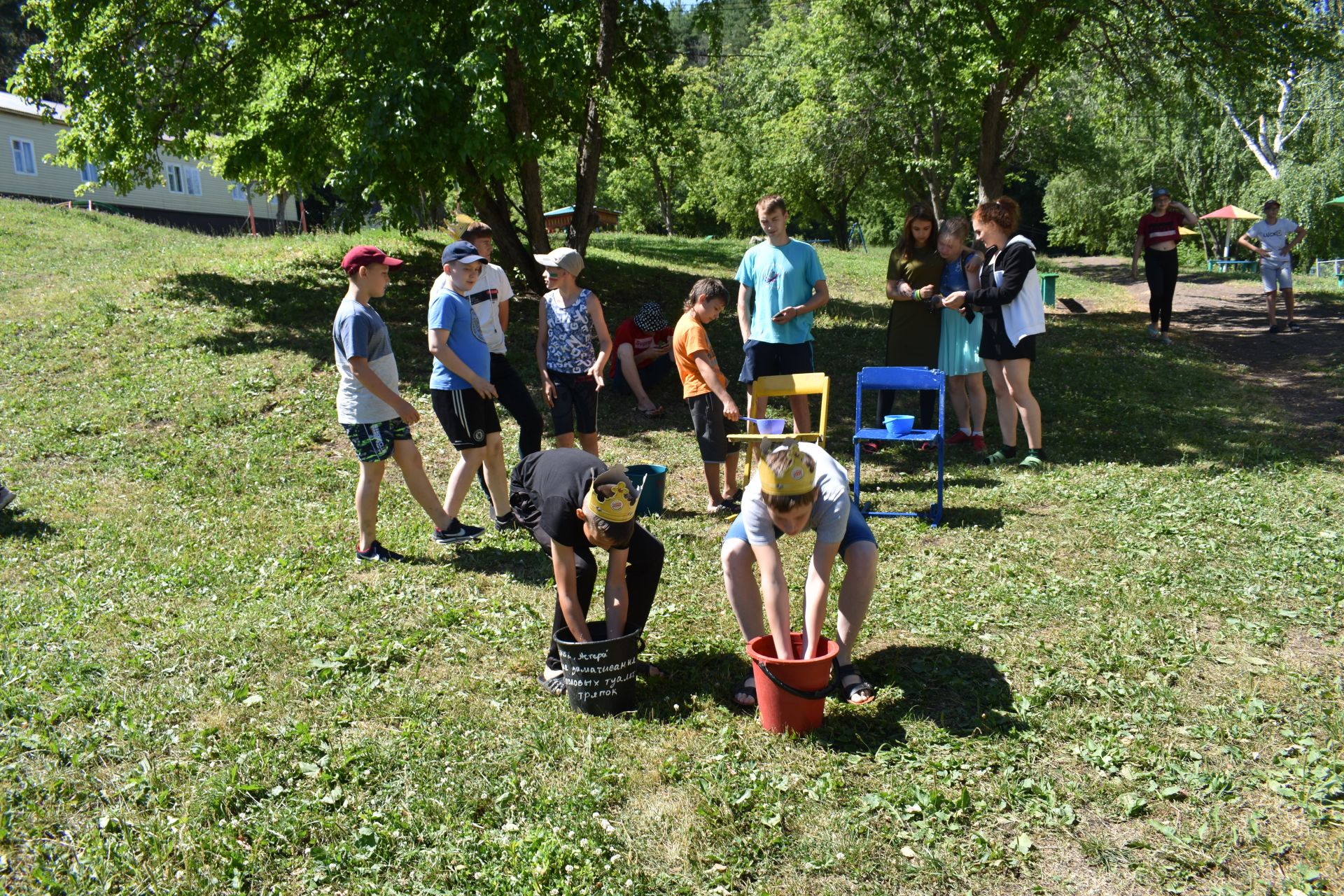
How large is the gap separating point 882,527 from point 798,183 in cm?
3369

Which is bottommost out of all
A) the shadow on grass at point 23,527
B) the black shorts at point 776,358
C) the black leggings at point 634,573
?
the shadow on grass at point 23,527

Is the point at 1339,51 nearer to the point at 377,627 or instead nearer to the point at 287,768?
the point at 377,627

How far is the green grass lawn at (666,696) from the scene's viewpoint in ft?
11.1

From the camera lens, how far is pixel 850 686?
436 centimetres

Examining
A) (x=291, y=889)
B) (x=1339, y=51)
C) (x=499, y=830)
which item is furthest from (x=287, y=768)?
(x=1339, y=51)

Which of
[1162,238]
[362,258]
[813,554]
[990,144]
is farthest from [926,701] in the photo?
[990,144]

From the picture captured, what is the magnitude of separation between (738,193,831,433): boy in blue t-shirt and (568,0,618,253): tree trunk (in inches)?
209

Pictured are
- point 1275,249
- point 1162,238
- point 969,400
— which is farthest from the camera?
point 1275,249

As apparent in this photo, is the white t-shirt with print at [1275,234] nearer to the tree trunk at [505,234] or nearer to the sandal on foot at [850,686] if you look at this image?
the tree trunk at [505,234]

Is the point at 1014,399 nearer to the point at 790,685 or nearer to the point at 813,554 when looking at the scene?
the point at 813,554

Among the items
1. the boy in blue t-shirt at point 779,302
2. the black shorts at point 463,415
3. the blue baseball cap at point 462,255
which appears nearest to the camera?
the blue baseball cap at point 462,255

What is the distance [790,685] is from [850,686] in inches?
20.8

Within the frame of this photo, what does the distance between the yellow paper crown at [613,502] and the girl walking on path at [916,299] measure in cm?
459

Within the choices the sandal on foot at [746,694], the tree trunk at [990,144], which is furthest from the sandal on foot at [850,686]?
the tree trunk at [990,144]
